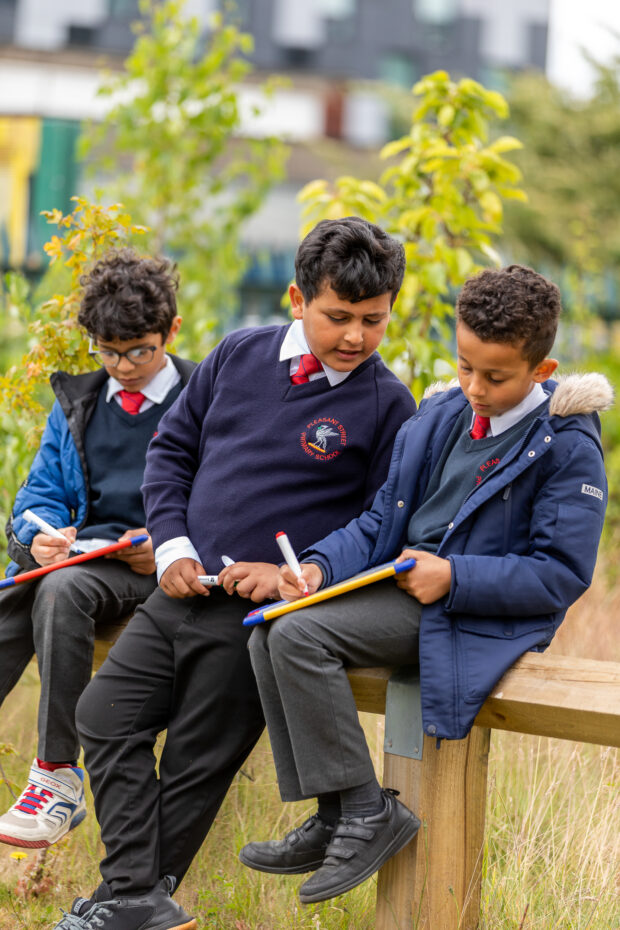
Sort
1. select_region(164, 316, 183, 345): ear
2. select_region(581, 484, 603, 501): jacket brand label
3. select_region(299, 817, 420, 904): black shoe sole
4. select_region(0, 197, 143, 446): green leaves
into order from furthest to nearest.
A: 1. select_region(0, 197, 143, 446): green leaves
2. select_region(164, 316, 183, 345): ear
3. select_region(581, 484, 603, 501): jacket brand label
4. select_region(299, 817, 420, 904): black shoe sole

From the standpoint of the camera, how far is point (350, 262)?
2.53 meters

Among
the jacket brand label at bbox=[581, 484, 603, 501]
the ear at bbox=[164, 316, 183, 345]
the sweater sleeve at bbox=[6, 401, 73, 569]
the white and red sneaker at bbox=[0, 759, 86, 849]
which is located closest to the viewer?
the jacket brand label at bbox=[581, 484, 603, 501]

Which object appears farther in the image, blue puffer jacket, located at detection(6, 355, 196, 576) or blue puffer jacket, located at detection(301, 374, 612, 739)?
blue puffer jacket, located at detection(6, 355, 196, 576)

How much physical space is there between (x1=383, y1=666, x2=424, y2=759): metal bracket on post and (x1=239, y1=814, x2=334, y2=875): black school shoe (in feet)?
0.80

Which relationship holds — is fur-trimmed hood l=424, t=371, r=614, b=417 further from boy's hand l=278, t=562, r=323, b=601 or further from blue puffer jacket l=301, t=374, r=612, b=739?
boy's hand l=278, t=562, r=323, b=601

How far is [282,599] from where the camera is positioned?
246cm

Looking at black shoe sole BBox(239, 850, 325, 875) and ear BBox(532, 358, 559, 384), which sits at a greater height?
ear BBox(532, 358, 559, 384)

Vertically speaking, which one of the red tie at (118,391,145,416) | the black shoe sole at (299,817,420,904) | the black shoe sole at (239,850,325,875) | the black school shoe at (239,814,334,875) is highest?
the red tie at (118,391,145,416)

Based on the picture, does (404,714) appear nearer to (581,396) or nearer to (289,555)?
(289,555)

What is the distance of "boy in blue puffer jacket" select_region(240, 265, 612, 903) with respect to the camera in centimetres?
220

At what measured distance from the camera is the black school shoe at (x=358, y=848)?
2.14m

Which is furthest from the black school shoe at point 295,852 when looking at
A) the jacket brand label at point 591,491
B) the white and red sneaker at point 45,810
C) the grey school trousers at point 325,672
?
the jacket brand label at point 591,491

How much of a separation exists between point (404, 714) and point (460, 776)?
0.63ft

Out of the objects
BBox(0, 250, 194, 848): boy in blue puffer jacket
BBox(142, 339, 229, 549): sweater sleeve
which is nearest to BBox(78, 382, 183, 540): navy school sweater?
BBox(0, 250, 194, 848): boy in blue puffer jacket
